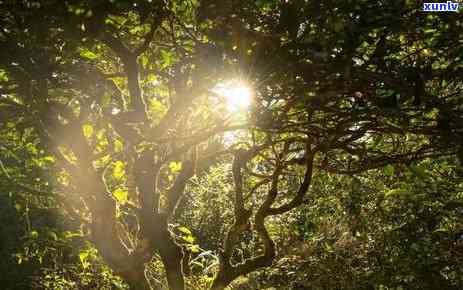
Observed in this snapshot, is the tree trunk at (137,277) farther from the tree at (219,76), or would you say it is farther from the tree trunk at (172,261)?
the tree trunk at (172,261)

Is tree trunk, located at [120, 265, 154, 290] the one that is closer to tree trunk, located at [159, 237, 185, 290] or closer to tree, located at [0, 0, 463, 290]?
tree, located at [0, 0, 463, 290]

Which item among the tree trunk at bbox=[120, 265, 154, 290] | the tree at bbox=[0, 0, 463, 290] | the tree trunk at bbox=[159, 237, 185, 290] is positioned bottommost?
the tree trunk at bbox=[120, 265, 154, 290]

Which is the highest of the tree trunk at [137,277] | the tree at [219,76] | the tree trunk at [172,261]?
the tree at [219,76]

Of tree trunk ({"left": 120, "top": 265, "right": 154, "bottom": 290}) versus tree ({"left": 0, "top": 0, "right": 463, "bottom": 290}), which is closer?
tree ({"left": 0, "top": 0, "right": 463, "bottom": 290})

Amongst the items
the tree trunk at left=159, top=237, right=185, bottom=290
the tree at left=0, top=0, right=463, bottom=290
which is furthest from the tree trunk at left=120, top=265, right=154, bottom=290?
the tree trunk at left=159, top=237, right=185, bottom=290

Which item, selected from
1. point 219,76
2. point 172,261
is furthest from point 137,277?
point 219,76

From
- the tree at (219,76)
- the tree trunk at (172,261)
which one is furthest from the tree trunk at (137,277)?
the tree trunk at (172,261)

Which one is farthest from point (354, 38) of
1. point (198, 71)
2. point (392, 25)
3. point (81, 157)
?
point (81, 157)

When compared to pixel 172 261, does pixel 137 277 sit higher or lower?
lower

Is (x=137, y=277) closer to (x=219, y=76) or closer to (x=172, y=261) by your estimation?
(x=172, y=261)

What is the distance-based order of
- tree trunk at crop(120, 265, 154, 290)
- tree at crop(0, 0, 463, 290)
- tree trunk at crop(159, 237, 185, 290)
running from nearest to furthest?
tree at crop(0, 0, 463, 290) < tree trunk at crop(120, 265, 154, 290) < tree trunk at crop(159, 237, 185, 290)

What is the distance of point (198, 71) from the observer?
202 inches

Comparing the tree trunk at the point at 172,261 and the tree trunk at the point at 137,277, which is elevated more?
the tree trunk at the point at 172,261

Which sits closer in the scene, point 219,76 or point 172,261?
point 219,76
